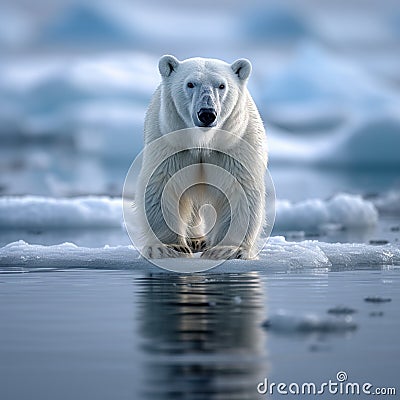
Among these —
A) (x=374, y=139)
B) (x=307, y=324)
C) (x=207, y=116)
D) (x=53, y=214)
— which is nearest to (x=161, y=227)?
(x=207, y=116)

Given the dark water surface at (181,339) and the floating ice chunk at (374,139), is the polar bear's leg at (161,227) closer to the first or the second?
the dark water surface at (181,339)

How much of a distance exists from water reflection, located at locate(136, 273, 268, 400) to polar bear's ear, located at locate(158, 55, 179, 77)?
5.50 feet

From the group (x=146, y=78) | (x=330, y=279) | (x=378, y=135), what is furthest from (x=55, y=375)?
(x=146, y=78)

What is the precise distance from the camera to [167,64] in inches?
272

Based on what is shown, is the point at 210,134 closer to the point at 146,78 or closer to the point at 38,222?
the point at 38,222

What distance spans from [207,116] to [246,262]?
102 cm

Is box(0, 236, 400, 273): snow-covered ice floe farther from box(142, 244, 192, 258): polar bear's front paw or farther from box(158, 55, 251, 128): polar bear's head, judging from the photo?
box(158, 55, 251, 128): polar bear's head

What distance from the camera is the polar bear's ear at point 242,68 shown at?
22.7 ft

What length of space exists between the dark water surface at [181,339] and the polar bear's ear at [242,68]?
1.63m

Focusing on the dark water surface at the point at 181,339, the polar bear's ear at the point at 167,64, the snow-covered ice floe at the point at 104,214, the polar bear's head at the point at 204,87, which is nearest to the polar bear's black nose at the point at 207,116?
the polar bear's head at the point at 204,87

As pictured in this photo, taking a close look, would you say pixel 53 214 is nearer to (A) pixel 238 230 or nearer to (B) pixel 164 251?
(B) pixel 164 251

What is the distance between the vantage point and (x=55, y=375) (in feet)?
11.0

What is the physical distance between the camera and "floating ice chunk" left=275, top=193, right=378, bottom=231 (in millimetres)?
12367

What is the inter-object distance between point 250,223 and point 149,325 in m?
2.63
